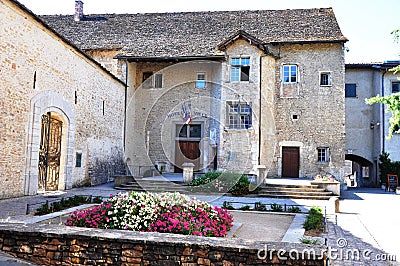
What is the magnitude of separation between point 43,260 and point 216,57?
16541mm

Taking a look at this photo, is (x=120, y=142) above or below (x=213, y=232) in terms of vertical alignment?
above

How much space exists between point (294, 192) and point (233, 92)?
7.75m

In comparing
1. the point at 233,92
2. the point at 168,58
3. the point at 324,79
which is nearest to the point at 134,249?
→ the point at 168,58

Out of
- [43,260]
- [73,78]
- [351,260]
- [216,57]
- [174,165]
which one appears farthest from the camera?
[174,165]

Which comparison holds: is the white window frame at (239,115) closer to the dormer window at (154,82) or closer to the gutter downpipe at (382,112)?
the dormer window at (154,82)

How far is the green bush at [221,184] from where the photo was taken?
1409cm

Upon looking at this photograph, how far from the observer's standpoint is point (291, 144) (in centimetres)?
2138

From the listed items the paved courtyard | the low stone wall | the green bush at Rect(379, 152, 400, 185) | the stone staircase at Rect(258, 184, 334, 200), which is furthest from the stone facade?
the low stone wall

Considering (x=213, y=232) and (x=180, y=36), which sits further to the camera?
(x=180, y=36)

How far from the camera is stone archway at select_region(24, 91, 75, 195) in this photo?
38.2 feet

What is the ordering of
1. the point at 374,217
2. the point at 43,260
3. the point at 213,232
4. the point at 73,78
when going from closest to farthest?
1. the point at 43,260
2. the point at 213,232
3. the point at 374,217
4. the point at 73,78

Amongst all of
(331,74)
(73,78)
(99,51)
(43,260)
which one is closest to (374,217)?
(43,260)

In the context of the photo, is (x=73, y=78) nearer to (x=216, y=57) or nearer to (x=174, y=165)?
(x=216, y=57)

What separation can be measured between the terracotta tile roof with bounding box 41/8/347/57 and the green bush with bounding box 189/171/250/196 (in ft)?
24.6
